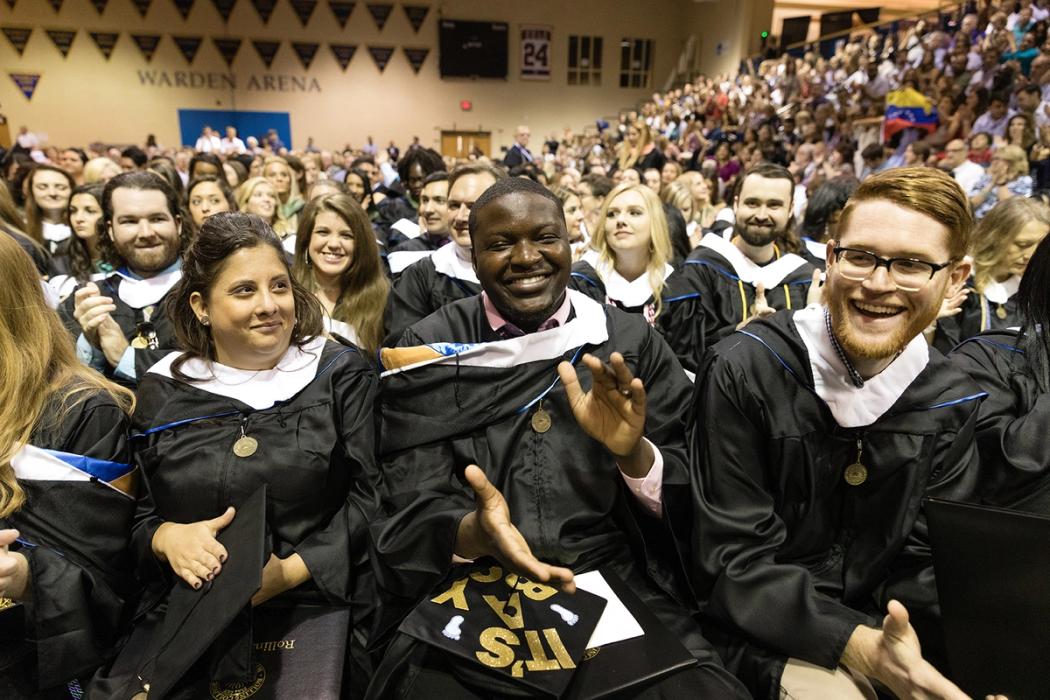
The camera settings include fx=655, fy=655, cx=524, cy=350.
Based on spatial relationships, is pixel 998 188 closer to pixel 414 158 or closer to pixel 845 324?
pixel 414 158

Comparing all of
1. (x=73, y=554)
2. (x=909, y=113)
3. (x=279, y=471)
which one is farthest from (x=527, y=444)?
(x=909, y=113)

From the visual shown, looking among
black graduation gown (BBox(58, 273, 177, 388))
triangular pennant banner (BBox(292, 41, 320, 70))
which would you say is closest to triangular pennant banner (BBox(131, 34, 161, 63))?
triangular pennant banner (BBox(292, 41, 320, 70))

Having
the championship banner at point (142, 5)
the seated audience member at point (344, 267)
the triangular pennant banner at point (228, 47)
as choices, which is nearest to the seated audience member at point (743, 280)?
the seated audience member at point (344, 267)

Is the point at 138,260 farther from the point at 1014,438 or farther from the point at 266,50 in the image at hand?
the point at 266,50

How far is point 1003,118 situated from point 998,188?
2.58m

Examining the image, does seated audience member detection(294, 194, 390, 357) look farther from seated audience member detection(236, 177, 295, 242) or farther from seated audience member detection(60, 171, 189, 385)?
seated audience member detection(236, 177, 295, 242)

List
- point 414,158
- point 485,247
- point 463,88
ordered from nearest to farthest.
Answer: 1. point 485,247
2. point 414,158
3. point 463,88

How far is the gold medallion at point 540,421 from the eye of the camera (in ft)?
6.81

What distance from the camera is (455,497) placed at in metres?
2.06

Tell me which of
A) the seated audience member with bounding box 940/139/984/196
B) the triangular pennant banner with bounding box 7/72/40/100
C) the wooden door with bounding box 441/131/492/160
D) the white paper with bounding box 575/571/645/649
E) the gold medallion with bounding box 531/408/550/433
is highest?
the triangular pennant banner with bounding box 7/72/40/100

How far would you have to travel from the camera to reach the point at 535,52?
26.0 m

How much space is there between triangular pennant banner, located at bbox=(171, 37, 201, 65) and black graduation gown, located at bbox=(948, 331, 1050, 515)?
90.5 feet

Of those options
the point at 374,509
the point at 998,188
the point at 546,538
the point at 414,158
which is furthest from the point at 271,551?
the point at 998,188

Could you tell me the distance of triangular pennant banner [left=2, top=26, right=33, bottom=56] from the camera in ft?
72.7
